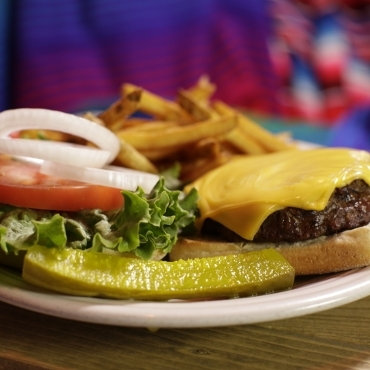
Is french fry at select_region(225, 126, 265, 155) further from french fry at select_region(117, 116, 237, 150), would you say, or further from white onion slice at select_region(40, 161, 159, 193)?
white onion slice at select_region(40, 161, 159, 193)

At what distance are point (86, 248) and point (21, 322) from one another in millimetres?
244

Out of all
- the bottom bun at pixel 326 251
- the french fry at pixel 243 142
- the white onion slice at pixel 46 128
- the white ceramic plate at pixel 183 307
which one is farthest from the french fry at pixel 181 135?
the white ceramic plate at pixel 183 307

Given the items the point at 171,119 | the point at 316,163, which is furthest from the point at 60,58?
the point at 316,163

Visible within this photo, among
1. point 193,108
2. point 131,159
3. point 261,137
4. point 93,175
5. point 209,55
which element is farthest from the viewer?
point 209,55

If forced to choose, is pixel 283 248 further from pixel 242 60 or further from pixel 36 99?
pixel 242 60

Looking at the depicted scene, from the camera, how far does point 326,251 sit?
5.97 ft

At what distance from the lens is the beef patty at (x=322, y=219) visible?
5.91 ft

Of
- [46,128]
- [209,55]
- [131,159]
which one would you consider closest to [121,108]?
[131,159]

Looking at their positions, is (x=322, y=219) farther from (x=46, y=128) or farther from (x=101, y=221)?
(x=46, y=128)

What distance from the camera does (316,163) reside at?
1972mm

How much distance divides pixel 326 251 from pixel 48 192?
30.4 inches

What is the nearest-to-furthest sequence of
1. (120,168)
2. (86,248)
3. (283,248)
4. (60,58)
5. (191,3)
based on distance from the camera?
1. (86,248)
2. (283,248)
3. (120,168)
4. (60,58)
5. (191,3)

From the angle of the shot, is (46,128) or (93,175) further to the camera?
(46,128)

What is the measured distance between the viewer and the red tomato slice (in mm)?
1780
